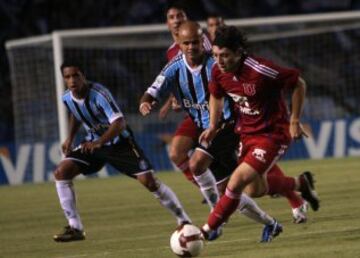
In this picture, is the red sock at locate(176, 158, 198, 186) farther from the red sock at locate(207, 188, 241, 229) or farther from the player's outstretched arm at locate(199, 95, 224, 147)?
the red sock at locate(207, 188, 241, 229)

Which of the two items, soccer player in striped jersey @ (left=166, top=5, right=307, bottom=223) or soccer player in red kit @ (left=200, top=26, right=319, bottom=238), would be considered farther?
soccer player in striped jersey @ (left=166, top=5, right=307, bottom=223)

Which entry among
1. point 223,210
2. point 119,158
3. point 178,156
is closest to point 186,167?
point 178,156

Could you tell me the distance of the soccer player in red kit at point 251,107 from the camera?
8.38m

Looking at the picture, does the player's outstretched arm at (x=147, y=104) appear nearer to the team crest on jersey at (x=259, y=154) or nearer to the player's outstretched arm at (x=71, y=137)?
the player's outstretched arm at (x=71, y=137)

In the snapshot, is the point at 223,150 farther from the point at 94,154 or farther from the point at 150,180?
the point at 94,154

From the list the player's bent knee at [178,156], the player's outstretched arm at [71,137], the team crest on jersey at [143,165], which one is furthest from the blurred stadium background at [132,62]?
the team crest on jersey at [143,165]

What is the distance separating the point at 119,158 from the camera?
10289 millimetres

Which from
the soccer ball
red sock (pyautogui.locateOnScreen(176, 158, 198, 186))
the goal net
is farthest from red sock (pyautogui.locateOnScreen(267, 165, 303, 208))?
the goal net

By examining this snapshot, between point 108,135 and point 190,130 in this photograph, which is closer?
point 108,135

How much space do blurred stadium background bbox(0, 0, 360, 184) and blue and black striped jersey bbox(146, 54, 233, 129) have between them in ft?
30.6

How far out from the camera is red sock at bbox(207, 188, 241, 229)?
8.33 meters

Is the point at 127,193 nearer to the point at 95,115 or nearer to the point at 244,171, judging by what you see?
the point at 95,115

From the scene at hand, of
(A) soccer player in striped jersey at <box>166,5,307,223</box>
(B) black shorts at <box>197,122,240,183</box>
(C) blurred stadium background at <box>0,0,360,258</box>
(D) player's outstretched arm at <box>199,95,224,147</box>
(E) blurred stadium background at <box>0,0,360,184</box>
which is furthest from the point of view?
(E) blurred stadium background at <box>0,0,360,184</box>

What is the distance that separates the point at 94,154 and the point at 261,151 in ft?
7.43
